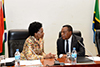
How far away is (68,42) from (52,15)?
1.25 m

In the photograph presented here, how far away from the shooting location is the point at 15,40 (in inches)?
95.7

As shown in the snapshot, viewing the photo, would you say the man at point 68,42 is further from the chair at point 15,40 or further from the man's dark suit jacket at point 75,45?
the chair at point 15,40

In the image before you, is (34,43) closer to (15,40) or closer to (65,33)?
(15,40)

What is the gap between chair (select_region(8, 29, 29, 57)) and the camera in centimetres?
241

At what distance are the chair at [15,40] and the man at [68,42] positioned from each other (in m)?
0.67

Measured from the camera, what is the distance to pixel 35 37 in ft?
7.33

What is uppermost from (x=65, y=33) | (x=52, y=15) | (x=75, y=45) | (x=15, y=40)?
(x=52, y=15)

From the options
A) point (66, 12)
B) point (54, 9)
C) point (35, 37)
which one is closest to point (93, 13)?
point (66, 12)

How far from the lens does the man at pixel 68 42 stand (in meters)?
2.39

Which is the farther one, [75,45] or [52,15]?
[52,15]

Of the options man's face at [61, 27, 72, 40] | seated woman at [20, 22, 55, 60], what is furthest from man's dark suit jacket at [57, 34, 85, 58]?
seated woman at [20, 22, 55, 60]

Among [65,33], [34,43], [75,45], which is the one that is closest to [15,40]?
[34,43]

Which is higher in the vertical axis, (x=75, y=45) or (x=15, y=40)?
(x=15, y=40)

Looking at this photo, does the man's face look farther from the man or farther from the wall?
the wall
